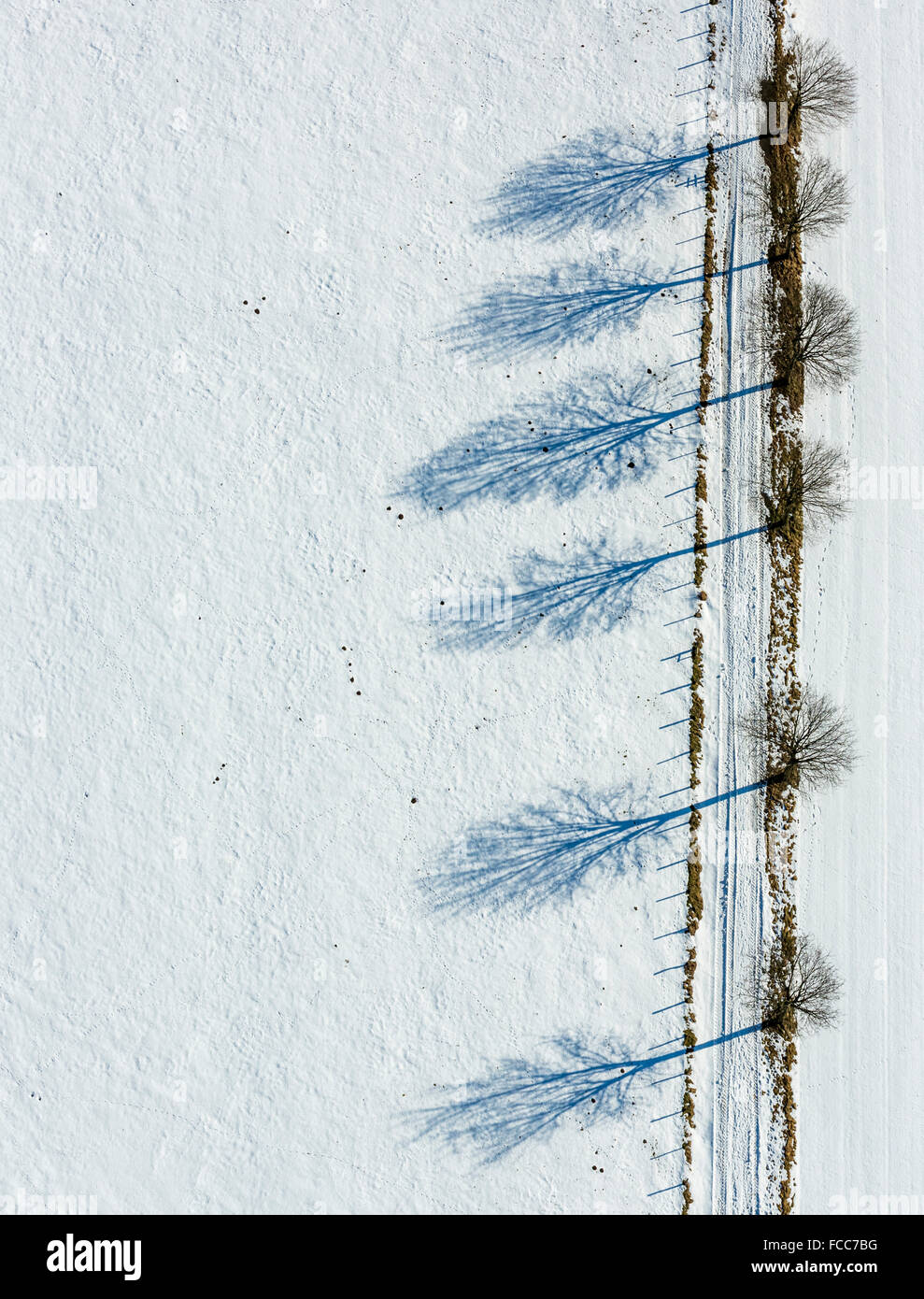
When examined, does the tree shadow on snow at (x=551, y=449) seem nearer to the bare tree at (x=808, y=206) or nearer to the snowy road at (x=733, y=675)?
the snowy road at (x=733, y=675)

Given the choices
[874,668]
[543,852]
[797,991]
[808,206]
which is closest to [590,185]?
[808,206]

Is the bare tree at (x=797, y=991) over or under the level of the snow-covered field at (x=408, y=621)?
under

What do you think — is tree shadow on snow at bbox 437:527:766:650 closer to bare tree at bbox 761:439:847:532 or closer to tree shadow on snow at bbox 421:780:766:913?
bare tree at bbox 761:439:847:532

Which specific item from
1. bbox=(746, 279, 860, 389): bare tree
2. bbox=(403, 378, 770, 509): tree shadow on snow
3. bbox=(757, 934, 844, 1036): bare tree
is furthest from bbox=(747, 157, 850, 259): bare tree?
bbox=(757, 934, 844, 1036): bare tree

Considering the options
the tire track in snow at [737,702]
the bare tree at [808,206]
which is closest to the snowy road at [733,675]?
the tire track in snow at [737,702]

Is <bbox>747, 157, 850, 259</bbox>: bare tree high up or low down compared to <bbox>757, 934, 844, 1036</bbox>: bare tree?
up

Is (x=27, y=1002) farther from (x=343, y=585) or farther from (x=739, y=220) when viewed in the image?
(x=739, y=220)
